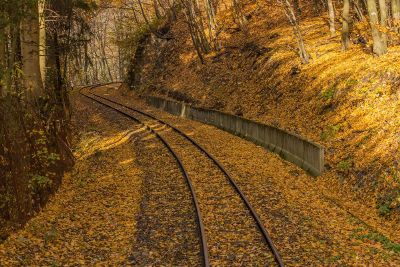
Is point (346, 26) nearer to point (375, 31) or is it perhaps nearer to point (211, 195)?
point (375, 31)

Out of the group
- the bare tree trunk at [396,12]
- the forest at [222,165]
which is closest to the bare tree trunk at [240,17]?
the forest at [222,165]

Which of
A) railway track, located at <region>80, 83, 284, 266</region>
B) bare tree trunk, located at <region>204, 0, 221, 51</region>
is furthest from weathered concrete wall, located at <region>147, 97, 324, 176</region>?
bare tree trunk, located at <region>204, 0, 221, 51</region>

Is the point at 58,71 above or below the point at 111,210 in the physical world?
above

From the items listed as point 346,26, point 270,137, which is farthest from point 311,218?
point 346,26

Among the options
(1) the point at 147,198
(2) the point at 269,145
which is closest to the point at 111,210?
(1) the point at 147,198

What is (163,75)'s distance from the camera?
39625 millimetres

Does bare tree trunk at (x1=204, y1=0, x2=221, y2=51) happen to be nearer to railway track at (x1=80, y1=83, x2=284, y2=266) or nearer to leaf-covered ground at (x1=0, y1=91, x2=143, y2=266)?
railway track at (x1=80, y1=83, x2=284, y2=266)

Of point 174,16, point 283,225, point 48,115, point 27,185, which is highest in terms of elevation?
point 174,16

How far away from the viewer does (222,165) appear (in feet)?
54.0

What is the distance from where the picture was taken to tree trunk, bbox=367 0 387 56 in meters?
17.4

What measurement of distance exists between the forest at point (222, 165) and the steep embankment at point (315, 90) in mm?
75

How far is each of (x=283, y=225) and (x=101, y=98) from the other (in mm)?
31159

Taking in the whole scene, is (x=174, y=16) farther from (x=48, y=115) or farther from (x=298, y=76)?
(x=48, y=115)

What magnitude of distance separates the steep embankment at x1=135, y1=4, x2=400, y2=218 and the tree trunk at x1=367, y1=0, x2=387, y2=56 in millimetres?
408
